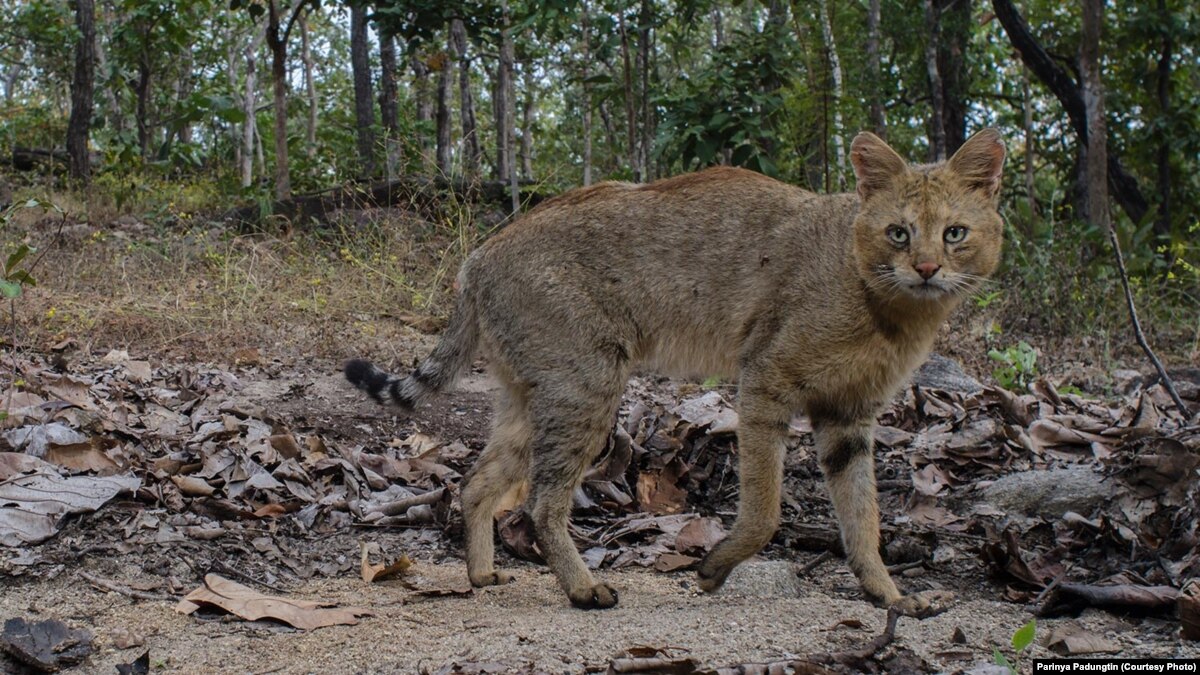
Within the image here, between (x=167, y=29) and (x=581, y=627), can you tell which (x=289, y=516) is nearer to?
(x=581, y=627)

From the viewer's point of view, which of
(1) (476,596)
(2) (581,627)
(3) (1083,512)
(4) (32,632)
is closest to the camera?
(4) (32,632)

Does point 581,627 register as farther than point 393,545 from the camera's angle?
No

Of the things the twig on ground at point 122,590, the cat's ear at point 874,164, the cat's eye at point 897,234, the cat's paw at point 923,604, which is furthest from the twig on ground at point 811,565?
the twig on ground at point 122,590

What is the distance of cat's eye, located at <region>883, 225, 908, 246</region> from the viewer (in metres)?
4.59

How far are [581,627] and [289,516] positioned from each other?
1957mm

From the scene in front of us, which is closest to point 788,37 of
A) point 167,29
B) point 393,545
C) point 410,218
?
point 410,218

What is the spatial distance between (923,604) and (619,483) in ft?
6.83

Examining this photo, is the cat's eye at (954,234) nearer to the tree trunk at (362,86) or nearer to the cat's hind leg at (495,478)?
the cat's hind leg at (495,478)

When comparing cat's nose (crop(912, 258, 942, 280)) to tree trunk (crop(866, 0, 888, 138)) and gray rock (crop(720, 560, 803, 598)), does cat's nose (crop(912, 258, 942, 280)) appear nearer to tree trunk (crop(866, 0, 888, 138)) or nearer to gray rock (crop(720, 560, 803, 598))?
gray rock (crop(720, 560, 803, 598))

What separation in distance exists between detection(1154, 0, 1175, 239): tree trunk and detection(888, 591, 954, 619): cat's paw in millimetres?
12244

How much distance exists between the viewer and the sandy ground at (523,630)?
351 cm

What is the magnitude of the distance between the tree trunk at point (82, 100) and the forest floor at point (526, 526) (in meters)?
10.2

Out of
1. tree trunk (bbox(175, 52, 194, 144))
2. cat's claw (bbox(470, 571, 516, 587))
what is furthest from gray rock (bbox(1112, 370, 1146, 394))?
tree trunk (bbox(175, 52, 194, 144))

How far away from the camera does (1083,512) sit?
16.3 ft
